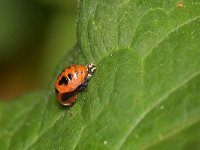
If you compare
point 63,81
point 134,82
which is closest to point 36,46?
point 63,81

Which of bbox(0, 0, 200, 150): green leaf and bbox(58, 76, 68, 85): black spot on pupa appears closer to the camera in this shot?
bbox(0, 0, 200, 150): green leaf

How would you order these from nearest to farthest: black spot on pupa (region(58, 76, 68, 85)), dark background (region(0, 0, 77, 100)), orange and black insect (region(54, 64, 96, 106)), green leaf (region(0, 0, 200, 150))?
green leaf (region(0, 0, 200, 150)) → orange and black insect (region(54, 64, 96, 106)) → black spot on pupa (region(58, 76, 68, 85)) → dark background (region(0, 0, 77, 100))

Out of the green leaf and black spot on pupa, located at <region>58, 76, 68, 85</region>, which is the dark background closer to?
black spot on pupa, located at <region>58, 76, 68, 85</region>

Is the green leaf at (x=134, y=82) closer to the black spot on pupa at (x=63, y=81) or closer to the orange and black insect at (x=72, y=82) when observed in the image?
the orange and black insect at (x=72, y=82)

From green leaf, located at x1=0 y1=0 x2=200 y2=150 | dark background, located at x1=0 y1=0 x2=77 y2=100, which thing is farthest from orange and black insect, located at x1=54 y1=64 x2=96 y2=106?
dark background, located at x1=0 y1=0 x2=77 y2=100

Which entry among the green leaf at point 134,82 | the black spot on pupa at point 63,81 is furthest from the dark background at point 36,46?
the green leaf at point 134,82

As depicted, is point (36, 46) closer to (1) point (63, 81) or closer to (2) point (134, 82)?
(1) point (63, 81)

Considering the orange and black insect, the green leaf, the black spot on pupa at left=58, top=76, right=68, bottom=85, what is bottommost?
the green leaf
